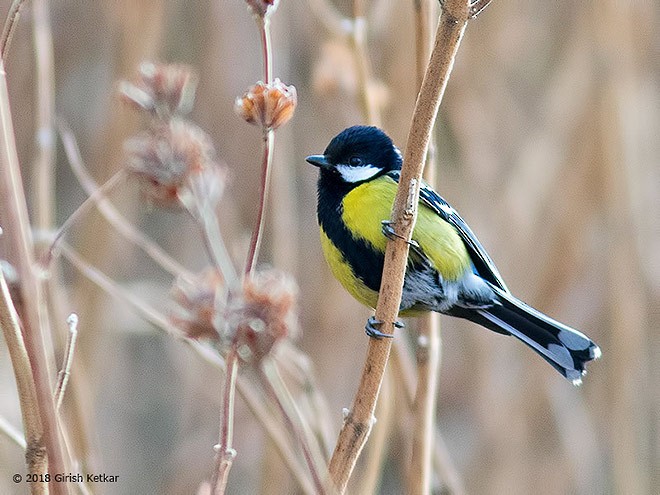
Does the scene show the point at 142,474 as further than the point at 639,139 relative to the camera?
Yes

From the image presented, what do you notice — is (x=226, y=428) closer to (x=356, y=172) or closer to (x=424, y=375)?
(x=424, y=375)

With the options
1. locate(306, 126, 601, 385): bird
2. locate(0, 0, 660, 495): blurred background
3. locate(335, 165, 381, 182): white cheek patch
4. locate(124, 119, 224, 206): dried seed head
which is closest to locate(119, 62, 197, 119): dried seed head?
locate(124, 119, 224, 206): dried seed head

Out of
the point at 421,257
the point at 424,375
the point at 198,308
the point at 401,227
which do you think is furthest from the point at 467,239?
the point at 198,308

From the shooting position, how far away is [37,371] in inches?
19.3

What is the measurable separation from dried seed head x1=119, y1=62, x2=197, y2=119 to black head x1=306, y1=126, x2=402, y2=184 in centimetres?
67

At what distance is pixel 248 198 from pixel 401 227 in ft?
5.11

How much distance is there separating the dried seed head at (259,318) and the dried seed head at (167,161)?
129 millimetres

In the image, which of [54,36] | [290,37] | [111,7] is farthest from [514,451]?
[54,36]

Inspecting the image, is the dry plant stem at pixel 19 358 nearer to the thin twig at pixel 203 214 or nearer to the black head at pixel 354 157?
the thin twig at pixel 203 214

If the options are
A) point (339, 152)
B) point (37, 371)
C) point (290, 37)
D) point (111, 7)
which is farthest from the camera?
point (290, 37)

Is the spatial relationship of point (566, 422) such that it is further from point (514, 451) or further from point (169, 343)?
point (169, 343)

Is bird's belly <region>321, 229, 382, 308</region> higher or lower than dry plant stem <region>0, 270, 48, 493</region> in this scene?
higher

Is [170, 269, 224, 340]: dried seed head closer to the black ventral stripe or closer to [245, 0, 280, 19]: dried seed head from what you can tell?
[245, 0, 280, 19]: dried seed head

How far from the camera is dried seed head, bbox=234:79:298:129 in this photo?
0.63 meters
